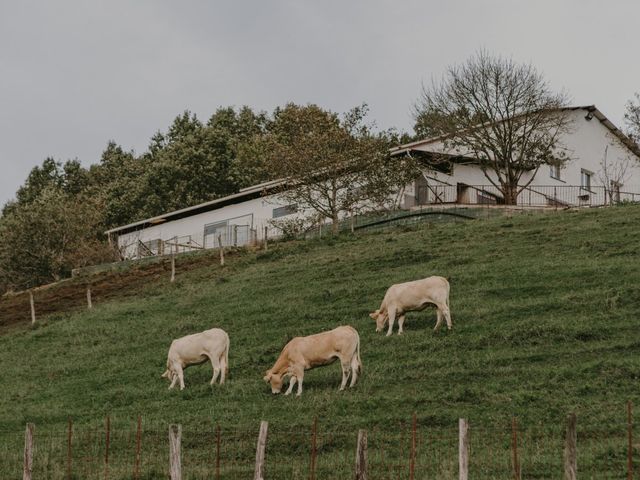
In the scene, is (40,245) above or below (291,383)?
above

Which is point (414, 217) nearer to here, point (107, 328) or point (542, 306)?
point (107, 328)

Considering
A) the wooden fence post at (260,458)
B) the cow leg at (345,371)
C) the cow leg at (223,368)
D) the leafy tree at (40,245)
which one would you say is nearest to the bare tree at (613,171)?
the leafy tree at (40,245)

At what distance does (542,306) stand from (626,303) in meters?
2.23

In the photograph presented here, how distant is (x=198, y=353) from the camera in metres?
27.3

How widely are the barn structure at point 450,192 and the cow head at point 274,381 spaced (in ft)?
101

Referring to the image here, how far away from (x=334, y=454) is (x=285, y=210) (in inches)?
1673

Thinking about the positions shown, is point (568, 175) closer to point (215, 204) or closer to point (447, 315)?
point (215, 204)

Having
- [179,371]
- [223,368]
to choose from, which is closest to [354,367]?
[223,368]

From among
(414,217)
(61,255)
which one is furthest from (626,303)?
(61,255)

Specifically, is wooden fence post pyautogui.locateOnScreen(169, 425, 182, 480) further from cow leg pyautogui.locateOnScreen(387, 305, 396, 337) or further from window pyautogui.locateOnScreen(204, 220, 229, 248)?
window pyautogui.locateOnScreen(204, 220, 229, 248)

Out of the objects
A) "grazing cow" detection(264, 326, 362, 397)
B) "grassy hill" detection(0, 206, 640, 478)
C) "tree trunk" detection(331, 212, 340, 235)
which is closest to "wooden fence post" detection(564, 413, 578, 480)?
"grassy hill" detection(0, 206, 640, 478)

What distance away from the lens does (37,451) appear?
21344mm

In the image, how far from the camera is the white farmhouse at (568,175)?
191 ft

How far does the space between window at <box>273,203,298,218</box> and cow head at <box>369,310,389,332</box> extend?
90.1ft
